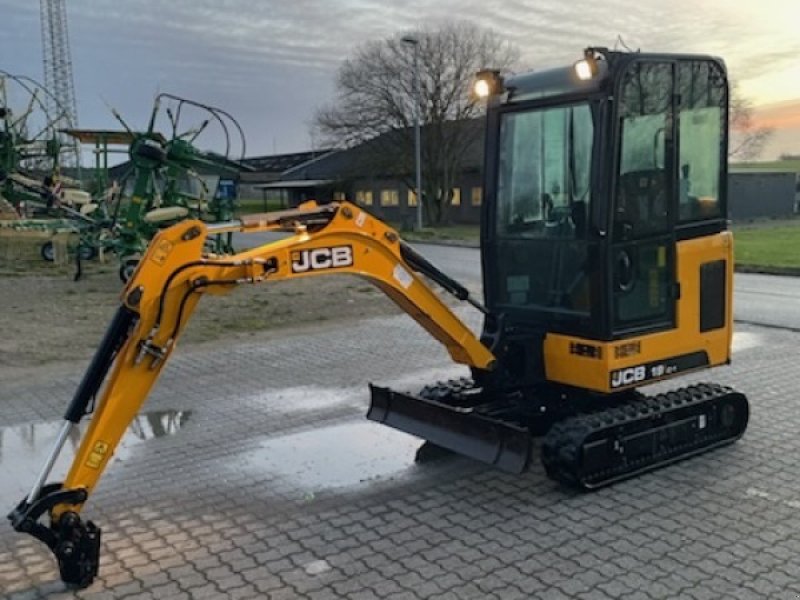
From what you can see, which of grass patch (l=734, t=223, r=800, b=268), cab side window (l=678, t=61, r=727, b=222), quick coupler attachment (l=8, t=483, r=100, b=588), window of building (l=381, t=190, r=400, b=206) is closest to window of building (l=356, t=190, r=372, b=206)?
window of building (l=381, t=190, r=400, b=206)

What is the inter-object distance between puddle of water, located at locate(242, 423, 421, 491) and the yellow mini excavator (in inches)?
15.0

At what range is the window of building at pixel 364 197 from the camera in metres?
50.9

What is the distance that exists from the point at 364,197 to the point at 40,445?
4500cm

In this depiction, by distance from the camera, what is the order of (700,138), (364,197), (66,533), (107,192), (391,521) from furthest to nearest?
(364,197)
(107,192)
(700,138)
(391,521)
(66,533)

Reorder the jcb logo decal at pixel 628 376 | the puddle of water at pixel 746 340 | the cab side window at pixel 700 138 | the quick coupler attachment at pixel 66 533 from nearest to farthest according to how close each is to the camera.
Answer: the quick coupler attachment at pixel 66 533 < the jcb logo decal at pixel 628 376 < the cab side window at pixel 700 138 < the puddle of water at pixel 746 340

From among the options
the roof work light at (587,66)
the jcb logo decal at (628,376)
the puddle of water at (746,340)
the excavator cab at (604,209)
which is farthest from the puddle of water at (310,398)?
the puddle of water at (746,340)

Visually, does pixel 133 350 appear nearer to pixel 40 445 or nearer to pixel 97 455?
pixel 97 455

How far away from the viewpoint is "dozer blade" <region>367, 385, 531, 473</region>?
17.4ft

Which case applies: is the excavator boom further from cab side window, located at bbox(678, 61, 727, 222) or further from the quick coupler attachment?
cab side window, located at bbox(678, 61, 727, 222)

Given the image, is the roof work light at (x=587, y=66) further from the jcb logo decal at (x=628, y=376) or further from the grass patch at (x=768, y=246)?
the grass patch at (x=768, y=246)

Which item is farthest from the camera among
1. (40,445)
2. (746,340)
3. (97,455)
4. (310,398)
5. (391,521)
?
(746,340)

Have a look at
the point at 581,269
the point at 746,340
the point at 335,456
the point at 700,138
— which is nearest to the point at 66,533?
the point at 335,456

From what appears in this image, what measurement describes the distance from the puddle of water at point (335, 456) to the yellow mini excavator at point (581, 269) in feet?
1.25

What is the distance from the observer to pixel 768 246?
2403cm
